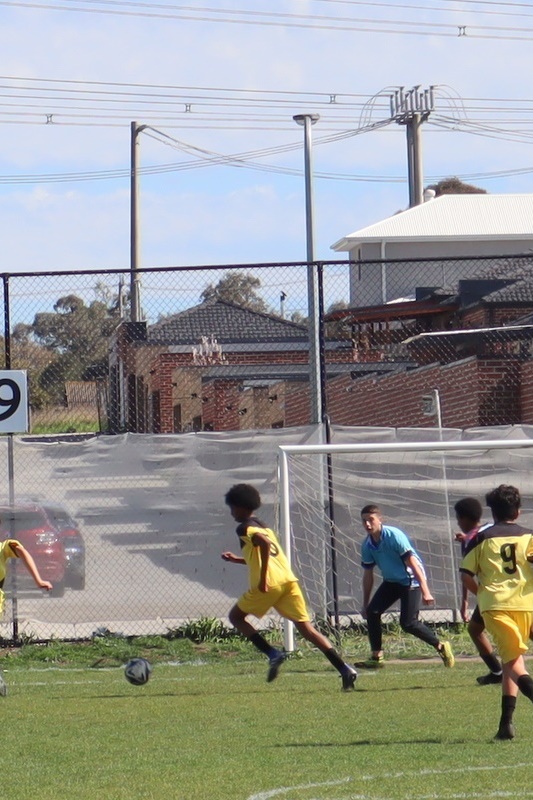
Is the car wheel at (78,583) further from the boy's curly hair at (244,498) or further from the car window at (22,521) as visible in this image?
the boy's curly hair at (244,498)

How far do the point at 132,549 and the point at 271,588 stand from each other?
3643 mm

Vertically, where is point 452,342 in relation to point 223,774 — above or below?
above

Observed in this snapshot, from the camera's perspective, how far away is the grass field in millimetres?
6410

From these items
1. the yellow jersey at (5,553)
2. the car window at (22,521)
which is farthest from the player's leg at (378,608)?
the car window at (22,521)

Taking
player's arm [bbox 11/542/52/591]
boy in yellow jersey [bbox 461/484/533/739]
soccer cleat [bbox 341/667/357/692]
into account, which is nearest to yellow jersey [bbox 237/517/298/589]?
soccer cleat [bbox 341/667/357/692]

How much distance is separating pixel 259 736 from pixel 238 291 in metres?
7.48

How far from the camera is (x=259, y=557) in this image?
32.5ft

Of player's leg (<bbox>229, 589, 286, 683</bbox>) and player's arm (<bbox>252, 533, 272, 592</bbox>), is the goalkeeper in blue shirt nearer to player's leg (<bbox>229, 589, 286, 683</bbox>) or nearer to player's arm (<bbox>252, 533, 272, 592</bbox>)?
player's leg (<bbox>229, 589, 286, 683</bbox>)

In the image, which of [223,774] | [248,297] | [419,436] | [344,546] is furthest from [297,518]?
[223,774]

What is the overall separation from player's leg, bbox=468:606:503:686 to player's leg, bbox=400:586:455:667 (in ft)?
1.97

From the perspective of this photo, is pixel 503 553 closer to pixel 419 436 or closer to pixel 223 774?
pixel 223 774

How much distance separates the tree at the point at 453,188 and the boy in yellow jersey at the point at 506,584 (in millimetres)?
56764

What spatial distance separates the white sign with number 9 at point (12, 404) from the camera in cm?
1284

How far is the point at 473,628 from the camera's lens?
9844mm
